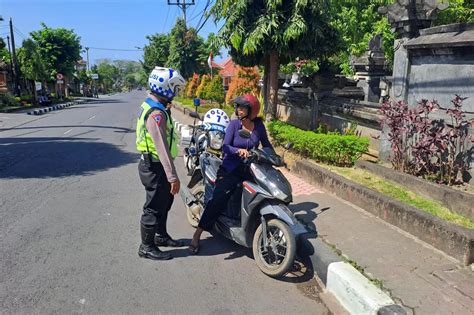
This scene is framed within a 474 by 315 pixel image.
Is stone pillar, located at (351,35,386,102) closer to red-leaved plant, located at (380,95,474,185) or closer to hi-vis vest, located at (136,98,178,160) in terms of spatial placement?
red-leaved plant, located at (380,95,474,185)

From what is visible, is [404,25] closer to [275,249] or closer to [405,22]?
[405,22]

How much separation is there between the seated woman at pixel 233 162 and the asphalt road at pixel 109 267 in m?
0.40

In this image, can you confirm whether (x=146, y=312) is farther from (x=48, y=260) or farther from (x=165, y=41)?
(x=165, y=41)

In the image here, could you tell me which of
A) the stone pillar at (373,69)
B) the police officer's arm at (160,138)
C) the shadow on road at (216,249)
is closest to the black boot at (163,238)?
the shadow on road at (216,249)

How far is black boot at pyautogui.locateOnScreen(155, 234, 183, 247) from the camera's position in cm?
427

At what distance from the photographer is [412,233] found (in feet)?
13.7

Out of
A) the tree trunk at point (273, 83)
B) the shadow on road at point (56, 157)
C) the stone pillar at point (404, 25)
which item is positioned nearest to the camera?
the stone pillar at point (404, 25)

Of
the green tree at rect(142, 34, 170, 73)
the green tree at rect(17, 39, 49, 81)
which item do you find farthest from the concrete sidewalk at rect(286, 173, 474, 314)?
the green tree at rect(142, 34, 170, 73)

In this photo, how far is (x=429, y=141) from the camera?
5.14 metres

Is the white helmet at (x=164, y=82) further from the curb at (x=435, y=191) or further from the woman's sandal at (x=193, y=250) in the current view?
the curb at (x=435, y=191)

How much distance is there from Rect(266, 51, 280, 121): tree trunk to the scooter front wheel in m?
6.38

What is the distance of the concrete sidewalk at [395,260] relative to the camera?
9.78 ft

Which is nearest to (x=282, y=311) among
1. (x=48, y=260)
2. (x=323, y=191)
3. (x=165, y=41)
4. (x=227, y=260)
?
(x=227, y=260)

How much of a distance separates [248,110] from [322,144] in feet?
9.87
